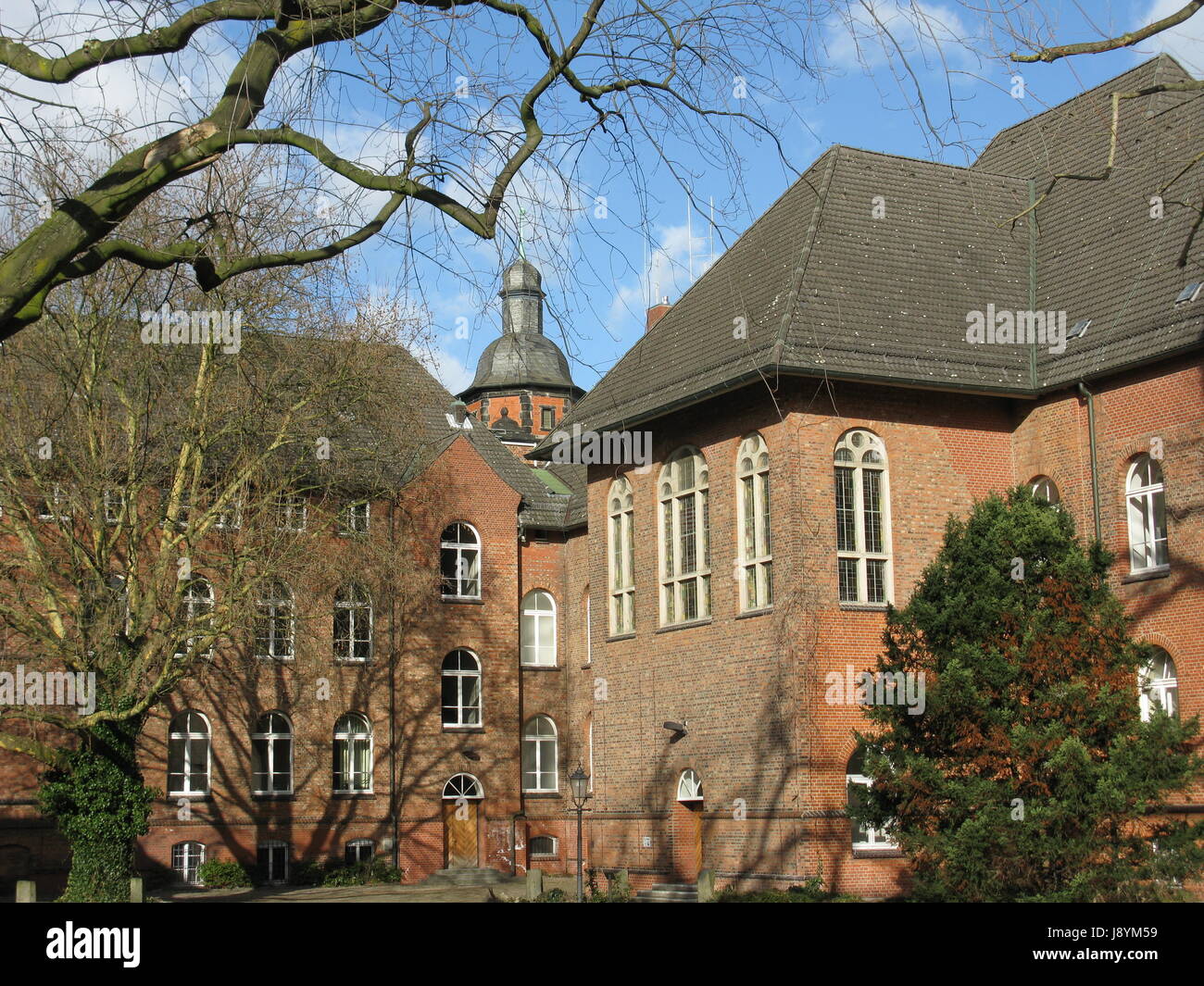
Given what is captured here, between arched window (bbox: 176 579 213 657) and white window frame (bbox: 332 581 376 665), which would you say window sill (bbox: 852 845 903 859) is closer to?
arched window (bbox: 176 579 213 657)

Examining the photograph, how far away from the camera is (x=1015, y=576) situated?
17391mm

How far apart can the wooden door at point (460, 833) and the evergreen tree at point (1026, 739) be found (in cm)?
1942

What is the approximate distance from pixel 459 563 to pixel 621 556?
9.32 metres

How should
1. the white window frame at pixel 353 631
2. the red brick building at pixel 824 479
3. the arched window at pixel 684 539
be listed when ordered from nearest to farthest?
the red brick building at pixel 824 479, the arched window at pixel 684 539, the white window frame at pixel 353 631

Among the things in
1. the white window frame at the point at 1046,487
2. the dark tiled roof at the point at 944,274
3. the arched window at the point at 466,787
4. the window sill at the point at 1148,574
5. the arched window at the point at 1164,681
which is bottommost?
the arched window at the point at 466,787

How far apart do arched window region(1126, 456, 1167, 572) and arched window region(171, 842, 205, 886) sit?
2168 centimetres

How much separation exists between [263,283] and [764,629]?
10.5 m

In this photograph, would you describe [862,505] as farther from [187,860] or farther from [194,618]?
[187,860]

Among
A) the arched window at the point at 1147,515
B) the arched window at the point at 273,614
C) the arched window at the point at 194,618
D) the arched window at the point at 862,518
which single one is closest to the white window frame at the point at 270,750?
the arched window at the point at 194,618

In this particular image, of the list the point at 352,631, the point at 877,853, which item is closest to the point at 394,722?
the point at 352,631

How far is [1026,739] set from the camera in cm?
1627

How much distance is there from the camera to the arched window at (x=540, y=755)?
3712cm

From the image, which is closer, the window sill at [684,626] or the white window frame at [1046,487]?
the white window frame at [1046,487]

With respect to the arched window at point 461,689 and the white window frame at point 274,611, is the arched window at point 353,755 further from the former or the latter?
the white window frame at point 274,611
